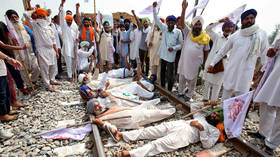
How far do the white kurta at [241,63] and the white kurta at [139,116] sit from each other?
147 cm

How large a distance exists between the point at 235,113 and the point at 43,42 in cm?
537

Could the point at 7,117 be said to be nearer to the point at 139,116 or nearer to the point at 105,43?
the point at 139,116

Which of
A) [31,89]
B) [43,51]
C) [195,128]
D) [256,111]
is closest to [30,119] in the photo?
[31,89]

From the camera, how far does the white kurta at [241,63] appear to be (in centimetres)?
296

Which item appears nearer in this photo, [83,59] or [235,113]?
[235,113]

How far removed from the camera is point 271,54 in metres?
2.59

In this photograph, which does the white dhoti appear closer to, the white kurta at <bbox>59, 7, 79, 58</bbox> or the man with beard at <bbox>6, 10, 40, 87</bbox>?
the man with beard at <bbox>6, 10, 40, 87</bbox>

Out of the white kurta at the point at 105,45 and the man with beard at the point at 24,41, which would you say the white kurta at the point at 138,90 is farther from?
the white kurta at the point at 105,45

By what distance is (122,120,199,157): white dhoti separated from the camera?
248 centimetres

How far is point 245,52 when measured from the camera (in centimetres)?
299

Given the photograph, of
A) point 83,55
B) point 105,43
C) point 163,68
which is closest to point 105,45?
point 105,43

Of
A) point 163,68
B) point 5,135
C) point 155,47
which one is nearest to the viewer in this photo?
point 5,135

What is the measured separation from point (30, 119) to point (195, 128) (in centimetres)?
341

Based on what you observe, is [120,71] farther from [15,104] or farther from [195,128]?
[195,128]
